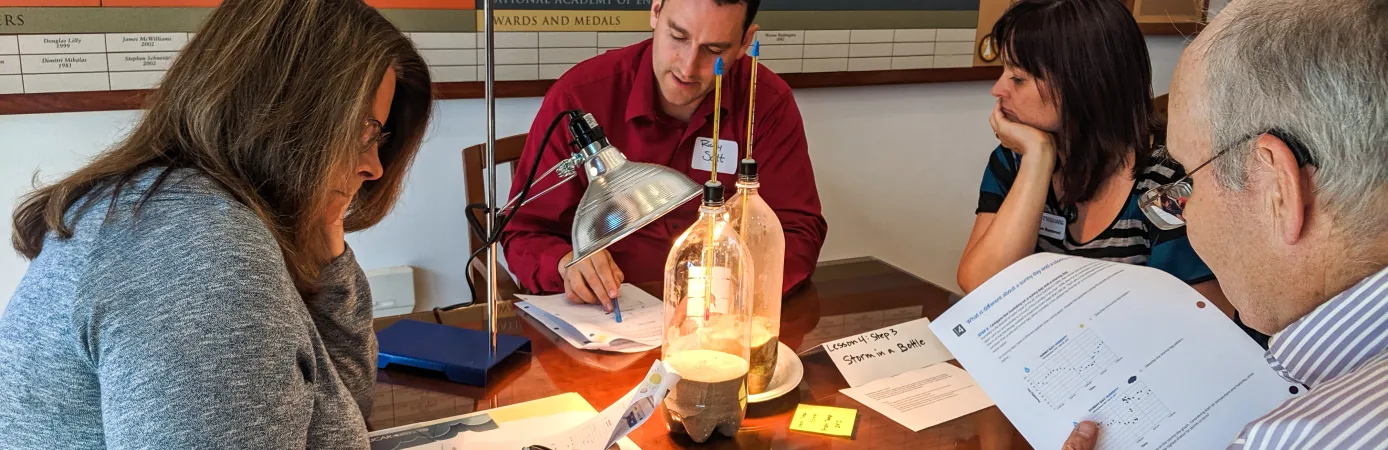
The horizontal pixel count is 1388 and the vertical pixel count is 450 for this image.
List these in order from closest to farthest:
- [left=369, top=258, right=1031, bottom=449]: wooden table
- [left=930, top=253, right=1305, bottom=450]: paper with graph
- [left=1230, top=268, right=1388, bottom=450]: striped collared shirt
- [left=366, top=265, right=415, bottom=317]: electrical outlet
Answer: [left=1230, top=268, right=1388, bottom=450]: striped collared shirt → [left=930, top=253, right=1305, bottom=450]: paper with graph → [left=369, top=258, right=1031, bottom=449]: wooden table → [left=366, top=265, right=415, bottom=317]: electrical outlet

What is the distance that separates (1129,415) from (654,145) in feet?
3.92

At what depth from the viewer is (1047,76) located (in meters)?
1.80

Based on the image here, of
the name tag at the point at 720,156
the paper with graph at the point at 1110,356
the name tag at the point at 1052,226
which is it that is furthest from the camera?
the name tag at the point at 720,156

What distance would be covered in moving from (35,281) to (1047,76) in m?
1.61

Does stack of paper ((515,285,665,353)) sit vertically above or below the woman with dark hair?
below

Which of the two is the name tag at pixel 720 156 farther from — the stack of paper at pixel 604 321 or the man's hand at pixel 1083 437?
the man's hand at pixel 1083 437

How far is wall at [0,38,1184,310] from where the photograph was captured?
207 centimetres

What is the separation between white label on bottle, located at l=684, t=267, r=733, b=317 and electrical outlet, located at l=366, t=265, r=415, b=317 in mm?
1431

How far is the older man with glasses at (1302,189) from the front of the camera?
790 millimetres

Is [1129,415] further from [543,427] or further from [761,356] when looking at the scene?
[543,427]

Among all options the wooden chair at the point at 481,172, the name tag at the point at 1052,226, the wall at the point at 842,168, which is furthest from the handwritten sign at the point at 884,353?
the wall at the point at 842,168

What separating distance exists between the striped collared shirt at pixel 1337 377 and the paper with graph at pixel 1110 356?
11cm

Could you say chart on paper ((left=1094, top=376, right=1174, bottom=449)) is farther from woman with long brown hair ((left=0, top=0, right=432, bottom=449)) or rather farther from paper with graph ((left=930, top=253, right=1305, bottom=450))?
woman with long brown hair ((left=0, top=0, right=432, bottom=449))

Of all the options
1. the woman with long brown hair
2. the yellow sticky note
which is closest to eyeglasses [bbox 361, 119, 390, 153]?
the woman with long brown hair
